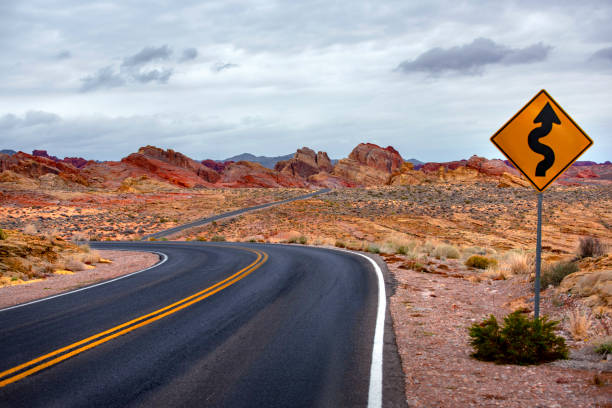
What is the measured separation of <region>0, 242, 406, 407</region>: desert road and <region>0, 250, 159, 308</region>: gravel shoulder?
90 centimetres

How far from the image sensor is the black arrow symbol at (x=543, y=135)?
6.10 meters

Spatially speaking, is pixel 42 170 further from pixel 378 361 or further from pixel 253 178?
pixel 378 361

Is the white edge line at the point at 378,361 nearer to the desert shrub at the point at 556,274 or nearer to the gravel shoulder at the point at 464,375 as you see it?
the gravel shoulder at the point at 464,375

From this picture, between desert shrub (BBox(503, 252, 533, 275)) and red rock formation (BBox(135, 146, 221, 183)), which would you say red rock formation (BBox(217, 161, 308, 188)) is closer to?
red rock formation (BBox(135, 146, 221, 183))

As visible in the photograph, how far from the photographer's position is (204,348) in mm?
6270

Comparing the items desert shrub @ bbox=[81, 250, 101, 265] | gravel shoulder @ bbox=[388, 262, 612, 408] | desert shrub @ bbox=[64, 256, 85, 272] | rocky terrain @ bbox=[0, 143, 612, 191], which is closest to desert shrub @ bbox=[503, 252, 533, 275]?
gravel shoulder @ bbox=[388, 262, 612, 408]

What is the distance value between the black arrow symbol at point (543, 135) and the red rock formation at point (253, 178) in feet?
374

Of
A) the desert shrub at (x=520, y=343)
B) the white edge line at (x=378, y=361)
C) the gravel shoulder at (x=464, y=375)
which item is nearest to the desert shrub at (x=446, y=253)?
the white edge line at (x=378, y=361)

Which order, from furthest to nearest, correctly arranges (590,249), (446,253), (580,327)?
(446,253) < (590,249) < (580,327)

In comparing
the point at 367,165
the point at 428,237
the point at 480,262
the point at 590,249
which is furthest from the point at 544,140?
the point at 367,165

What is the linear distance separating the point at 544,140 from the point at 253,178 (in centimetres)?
11711

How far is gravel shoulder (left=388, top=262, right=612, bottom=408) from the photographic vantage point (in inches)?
172

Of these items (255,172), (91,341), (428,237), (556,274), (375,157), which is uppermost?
(375,157)

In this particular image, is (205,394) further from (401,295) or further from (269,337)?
(401,295)
